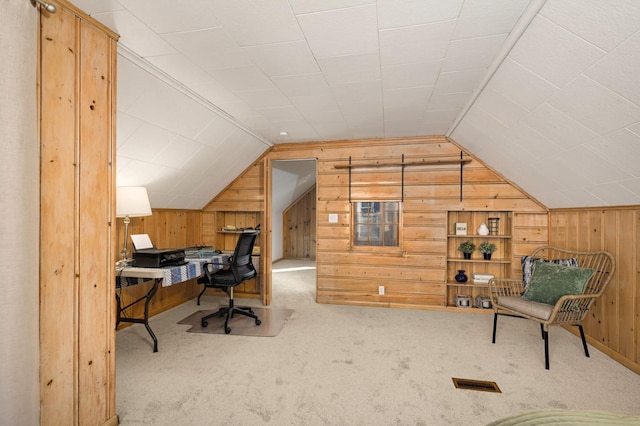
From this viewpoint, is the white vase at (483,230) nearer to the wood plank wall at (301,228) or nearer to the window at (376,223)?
the window at (376,223)

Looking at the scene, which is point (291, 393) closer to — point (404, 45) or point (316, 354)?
point (316, 354)

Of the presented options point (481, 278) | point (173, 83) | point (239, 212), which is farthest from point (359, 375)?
point (239, 212)

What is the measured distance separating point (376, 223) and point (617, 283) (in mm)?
2549

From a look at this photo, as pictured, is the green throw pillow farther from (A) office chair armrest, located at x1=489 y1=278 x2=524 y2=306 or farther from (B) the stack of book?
(B) the stack of book

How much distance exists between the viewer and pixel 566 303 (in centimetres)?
260

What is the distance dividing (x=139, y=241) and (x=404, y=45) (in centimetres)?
316

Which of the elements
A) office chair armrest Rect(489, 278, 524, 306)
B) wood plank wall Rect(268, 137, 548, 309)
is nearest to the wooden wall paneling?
office chair armrest Rect(489, 278, 524, 306)

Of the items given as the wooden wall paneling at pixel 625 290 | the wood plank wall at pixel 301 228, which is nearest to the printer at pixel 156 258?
the wooden wall paneling at pixel 625 290

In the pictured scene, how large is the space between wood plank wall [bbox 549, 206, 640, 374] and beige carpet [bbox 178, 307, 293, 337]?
3165 millimetres

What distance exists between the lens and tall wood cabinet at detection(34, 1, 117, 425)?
4.96 feet

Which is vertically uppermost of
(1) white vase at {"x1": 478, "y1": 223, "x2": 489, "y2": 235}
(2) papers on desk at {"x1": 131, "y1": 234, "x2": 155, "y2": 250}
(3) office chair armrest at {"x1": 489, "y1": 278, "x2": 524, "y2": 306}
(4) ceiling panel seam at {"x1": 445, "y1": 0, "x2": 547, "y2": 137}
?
(4) ceiling panel seam at {"x1": 445, "y1": 0, "x2": 547, "y2": 137}

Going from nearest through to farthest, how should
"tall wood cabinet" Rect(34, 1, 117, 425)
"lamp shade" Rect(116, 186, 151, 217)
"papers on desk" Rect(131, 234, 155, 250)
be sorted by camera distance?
"tall wood cabinet" Rect(34, 1, 117, 425), "lamp shade" Rect(116, 186, 151, 217), "papers on desk" Rect(131, 234, 155, 250)

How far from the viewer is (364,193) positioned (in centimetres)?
438

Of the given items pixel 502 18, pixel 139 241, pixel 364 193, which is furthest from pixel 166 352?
pixel 502 18
